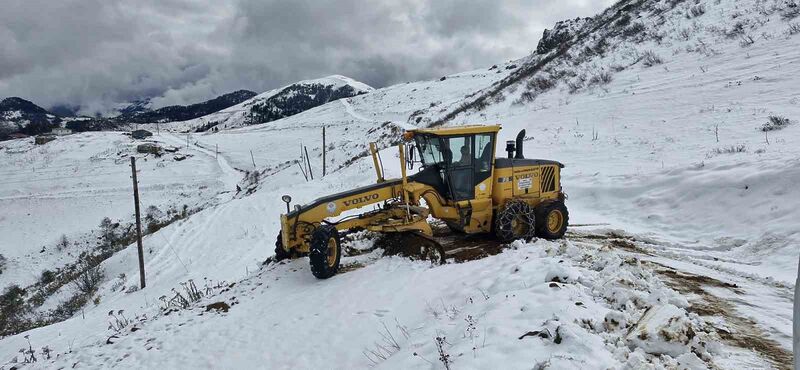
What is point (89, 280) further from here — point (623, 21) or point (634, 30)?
point (623, 21)

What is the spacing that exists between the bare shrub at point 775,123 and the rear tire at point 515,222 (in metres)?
7.68

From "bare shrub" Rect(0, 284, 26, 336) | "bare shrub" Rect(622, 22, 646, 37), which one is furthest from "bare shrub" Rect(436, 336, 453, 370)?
"bare shrub" Rect(622, 22, 646, 37)

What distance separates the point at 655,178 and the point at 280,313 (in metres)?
10.3

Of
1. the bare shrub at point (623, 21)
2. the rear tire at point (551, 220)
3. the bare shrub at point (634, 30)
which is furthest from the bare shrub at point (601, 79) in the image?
the rear tire at point (551, 220)

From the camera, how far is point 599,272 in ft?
20.4

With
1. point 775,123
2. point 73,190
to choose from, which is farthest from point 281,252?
point 73,190

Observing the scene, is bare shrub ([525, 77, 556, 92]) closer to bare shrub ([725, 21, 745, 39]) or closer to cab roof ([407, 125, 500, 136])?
bare shrub ([725, 21, 745, 39])

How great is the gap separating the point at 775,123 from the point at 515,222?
330 inches

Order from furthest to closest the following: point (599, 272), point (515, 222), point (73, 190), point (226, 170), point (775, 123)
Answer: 1. point (226, 170)
2. point (73, 190)
3. point (775, 123)
4. point (515, 222)
5. point (599, 272)

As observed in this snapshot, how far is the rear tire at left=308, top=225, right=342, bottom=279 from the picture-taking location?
7.85 meters

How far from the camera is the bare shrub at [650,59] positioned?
22.6 metres

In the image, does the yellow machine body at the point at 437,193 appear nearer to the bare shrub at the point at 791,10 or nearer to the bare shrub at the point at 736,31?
the bare shrub at the point at 736,31

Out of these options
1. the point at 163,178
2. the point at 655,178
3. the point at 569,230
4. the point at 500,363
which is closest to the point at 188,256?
the point at 569,230

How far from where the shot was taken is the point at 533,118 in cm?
2378
